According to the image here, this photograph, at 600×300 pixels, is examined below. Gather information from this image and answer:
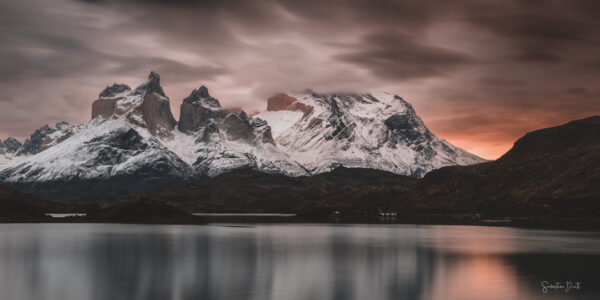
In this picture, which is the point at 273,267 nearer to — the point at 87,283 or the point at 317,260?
the point at 317,260

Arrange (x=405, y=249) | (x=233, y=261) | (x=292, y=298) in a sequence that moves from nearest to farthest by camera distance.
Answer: (x=292, y=298)
(x=233, y=261)
(x=405, y=249)

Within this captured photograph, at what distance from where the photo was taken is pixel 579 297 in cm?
6419

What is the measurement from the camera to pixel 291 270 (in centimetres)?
8694

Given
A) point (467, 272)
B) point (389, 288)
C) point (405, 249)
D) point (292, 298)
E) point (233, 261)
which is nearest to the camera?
point (292, 298)

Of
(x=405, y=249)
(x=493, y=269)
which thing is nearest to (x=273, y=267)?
(x=493, y=269)

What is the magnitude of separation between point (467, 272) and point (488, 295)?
66.0 feet

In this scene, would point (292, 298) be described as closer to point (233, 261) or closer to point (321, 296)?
point (321, 296)

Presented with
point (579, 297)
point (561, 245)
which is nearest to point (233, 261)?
point (579, 297)

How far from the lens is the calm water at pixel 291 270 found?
67062 mm

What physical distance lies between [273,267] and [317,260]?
1291 cm

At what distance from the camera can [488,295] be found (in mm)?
66875

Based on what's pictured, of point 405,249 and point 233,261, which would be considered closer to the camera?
point 233,261

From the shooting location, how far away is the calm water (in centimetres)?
6706

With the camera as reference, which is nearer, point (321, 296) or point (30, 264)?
point (321, 296)
